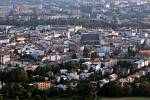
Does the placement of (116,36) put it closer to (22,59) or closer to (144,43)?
(144,43)

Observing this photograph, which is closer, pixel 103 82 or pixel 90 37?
pixel 103 82

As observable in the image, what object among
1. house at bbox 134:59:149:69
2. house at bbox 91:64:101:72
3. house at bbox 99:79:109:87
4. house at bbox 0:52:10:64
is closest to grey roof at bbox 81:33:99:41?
house at bbox 0:52:10:64

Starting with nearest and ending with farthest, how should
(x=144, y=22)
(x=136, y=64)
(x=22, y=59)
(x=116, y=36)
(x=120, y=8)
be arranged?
(x=136, y=64)
(x=22, y=59)
(x=116, y=36)
(x=144, y=22)
(x=120, y=8)

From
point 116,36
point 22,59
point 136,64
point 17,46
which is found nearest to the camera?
point 136,64

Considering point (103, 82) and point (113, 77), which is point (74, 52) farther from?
point (103, 82)

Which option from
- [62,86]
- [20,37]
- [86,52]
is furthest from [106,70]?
[20,37]

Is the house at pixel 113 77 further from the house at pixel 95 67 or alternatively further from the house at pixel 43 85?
the house at pixel 43 85

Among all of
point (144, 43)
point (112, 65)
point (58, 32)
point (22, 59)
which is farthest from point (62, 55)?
point (58, 32)

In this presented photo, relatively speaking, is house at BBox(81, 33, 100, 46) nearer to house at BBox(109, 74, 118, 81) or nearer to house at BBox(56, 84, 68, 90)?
house at BBox(109, 74, 118, 81)

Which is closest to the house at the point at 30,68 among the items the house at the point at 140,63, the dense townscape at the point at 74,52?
the dense townscape at the point at 74,52
